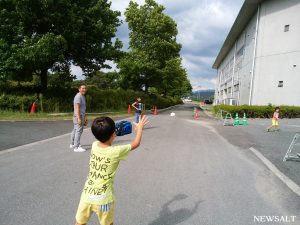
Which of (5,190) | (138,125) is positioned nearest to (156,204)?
(138,125)

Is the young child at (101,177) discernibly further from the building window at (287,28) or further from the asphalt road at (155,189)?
the building window at (287,28)

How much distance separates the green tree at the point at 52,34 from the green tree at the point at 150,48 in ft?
42.7

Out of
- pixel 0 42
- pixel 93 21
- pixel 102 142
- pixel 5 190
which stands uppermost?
pixel 93 21

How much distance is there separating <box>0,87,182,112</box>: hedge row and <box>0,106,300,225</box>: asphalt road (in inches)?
523

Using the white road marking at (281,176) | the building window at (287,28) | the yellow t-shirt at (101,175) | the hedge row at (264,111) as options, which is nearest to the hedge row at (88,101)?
the hedge row at (264,111)

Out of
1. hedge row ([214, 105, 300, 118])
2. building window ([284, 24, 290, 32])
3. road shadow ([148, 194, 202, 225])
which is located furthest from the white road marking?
building window ([284, 24, 290, 32])

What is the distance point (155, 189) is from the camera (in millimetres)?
5184

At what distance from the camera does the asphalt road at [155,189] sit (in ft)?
13.2

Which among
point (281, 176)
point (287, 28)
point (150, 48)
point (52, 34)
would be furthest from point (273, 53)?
point (281, 176)

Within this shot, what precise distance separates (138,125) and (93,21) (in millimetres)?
20887

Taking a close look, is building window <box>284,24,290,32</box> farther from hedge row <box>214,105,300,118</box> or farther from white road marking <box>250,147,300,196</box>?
white road marking <box>250,147,300,196</box>

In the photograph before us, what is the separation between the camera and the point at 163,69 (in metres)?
39.0

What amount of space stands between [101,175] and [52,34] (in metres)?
18.7

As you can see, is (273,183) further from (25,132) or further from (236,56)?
(236,56)
